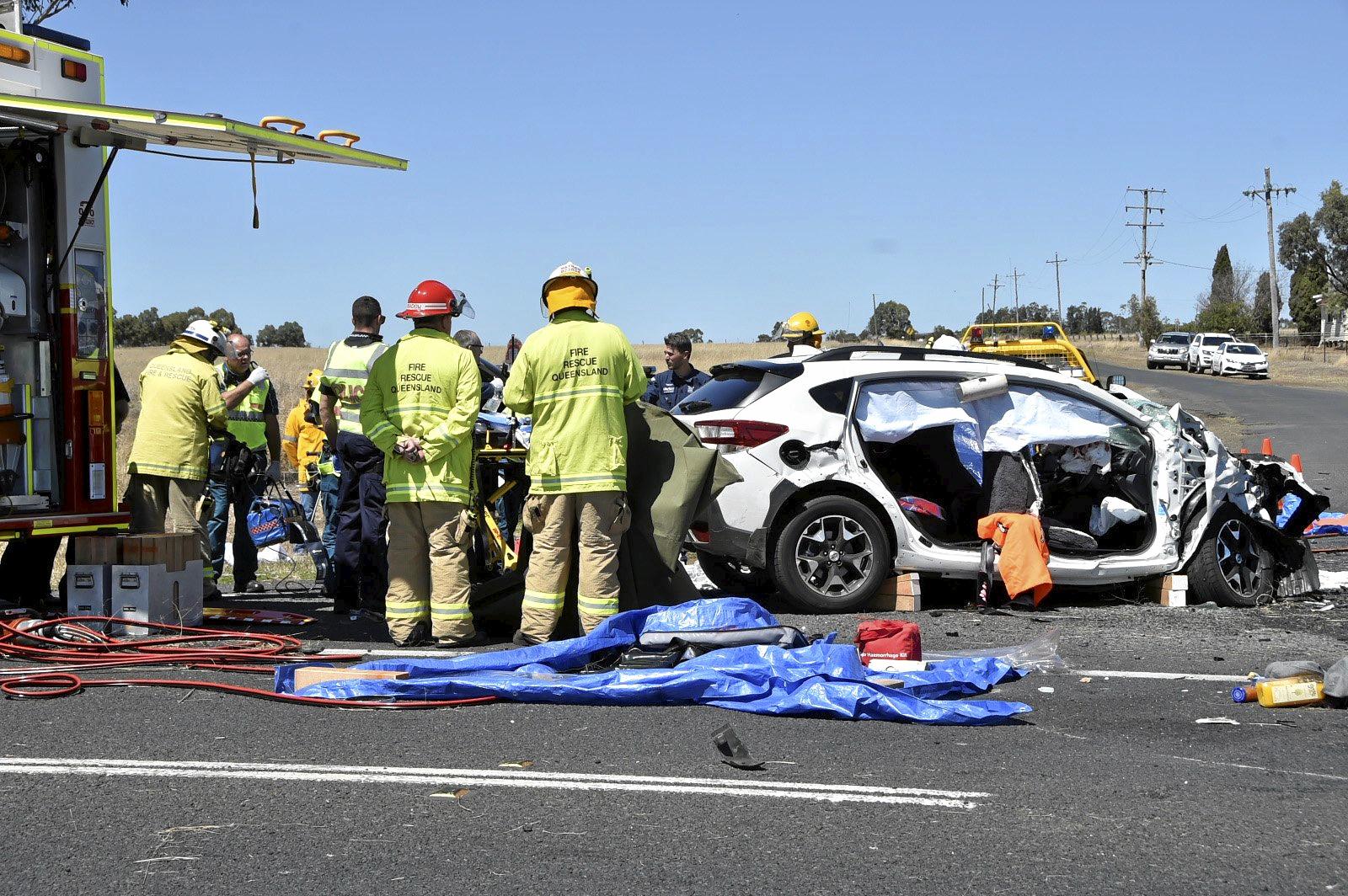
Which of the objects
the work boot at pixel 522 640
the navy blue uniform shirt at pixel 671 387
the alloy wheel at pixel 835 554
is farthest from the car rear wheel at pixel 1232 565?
the work boot at pixel 522 640

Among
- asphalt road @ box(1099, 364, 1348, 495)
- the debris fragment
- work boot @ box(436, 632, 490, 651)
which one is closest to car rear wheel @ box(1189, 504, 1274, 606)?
work boot @ box(436, 632, 490, 651)

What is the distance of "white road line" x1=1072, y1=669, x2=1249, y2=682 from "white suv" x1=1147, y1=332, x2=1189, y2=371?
52.6m

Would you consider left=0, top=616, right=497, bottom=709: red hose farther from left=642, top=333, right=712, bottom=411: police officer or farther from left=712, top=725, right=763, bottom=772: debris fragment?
left=642, top=333, right=712, bottom=411: police officer

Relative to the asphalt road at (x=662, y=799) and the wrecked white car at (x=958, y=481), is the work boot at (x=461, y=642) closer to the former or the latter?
the asphalt road at (x=662, y=799)

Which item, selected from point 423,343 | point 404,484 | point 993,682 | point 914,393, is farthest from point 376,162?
point 993,682

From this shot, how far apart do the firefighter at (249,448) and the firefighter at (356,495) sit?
1331 mm

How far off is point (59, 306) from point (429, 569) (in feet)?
8.69

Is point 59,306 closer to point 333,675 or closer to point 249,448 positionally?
point 249,448

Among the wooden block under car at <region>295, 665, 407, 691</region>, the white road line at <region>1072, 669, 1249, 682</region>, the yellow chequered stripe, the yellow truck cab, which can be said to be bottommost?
the white road line at <region>1072, 669, 1249, 682</region>

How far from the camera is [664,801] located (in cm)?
457

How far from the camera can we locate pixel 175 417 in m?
8.55

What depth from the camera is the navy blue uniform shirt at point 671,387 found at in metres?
11.4

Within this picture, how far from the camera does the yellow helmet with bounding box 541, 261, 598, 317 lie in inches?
299

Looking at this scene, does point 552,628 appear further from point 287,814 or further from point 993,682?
point 287,814
